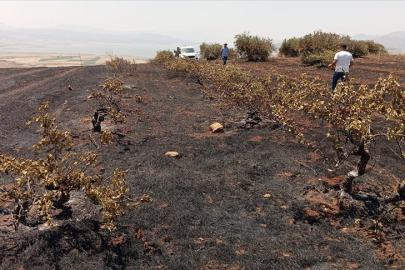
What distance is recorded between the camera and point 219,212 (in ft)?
13.7

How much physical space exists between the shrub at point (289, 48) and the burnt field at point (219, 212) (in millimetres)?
21458

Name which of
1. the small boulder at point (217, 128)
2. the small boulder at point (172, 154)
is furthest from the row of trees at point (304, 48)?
the small boulder at point (172, 154)

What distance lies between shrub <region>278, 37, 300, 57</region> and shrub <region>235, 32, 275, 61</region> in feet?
6.73

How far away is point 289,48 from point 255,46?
14.4 ft

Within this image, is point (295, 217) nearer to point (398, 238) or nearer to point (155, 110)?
point (398, 238)

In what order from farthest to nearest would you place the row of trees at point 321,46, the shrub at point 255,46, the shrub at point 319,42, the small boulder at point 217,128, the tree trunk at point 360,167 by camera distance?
the shrub at point 255,46
the shrub at point 319,42
the row of trees at point 321,46
the small boulder at point 217,128
the tree trunk at point 360,167

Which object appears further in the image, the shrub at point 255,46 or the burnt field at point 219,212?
the shrub at point 255,46

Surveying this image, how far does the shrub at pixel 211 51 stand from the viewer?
102 feet

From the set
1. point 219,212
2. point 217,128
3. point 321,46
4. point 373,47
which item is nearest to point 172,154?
point 217,128

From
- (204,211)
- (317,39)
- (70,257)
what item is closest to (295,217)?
(204,211)

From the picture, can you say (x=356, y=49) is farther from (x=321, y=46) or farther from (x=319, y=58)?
(x=319, y=58)

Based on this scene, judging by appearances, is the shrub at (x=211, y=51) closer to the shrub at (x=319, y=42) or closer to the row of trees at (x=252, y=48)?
the row of trees at (x=252, y=48)

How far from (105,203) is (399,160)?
228 inches

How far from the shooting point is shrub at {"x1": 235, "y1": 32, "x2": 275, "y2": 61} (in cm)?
2561
